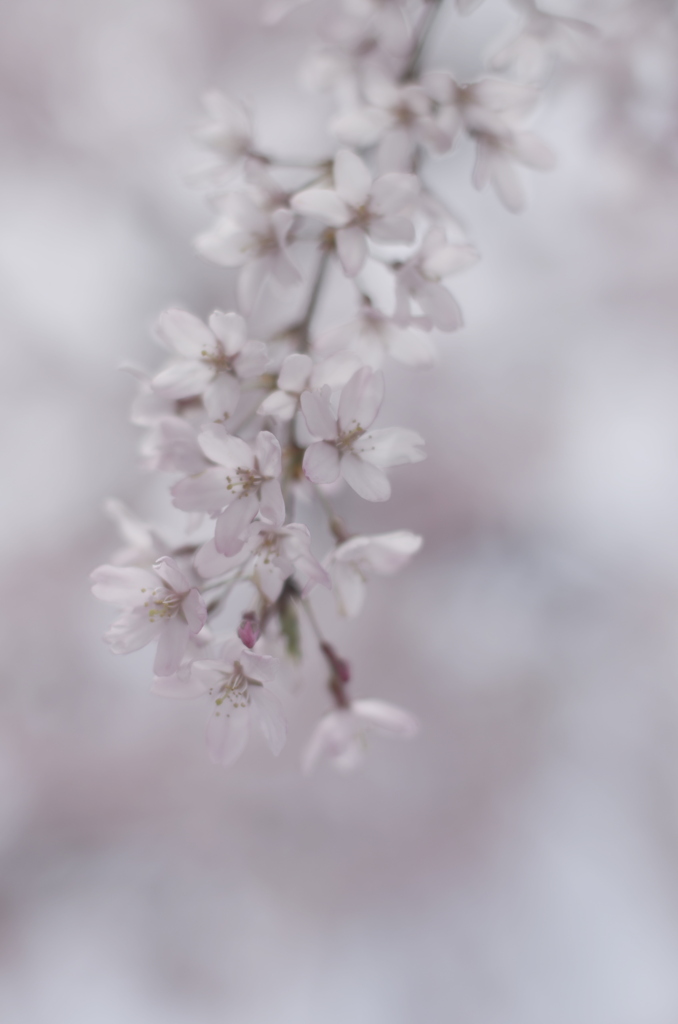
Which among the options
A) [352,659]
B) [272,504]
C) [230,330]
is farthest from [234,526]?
[352,659]

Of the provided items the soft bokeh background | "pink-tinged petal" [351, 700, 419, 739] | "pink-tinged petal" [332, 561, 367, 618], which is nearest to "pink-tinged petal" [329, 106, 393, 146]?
"pink-tinged petal" [332, 561, 367, 618]

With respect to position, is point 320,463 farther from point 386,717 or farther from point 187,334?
point 386,717

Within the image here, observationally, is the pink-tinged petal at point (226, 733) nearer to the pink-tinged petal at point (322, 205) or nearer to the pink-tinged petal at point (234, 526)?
the pink-tinged petal at point (234, 526)

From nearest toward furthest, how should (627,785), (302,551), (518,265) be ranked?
(302,551) < (518,265) < (627,785)

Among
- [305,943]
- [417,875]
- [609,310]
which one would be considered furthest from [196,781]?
[609,310]

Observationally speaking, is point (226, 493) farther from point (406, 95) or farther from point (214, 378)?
point (406, 95)

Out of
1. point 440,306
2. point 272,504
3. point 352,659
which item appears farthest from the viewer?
point 352,659

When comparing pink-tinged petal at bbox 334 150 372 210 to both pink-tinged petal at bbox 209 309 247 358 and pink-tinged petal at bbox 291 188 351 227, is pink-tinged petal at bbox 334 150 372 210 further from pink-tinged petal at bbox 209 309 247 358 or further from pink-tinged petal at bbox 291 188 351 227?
pink-tinged petal at bbox 209 309 247 358
